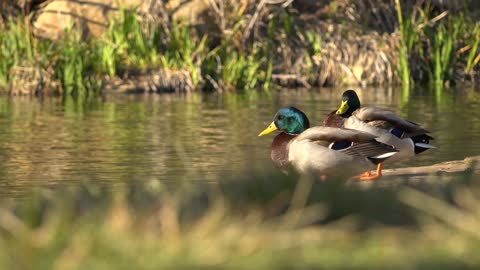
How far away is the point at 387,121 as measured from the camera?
36.7ft

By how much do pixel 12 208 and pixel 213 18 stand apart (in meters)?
20.1

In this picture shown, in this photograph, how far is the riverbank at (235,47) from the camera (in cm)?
2342

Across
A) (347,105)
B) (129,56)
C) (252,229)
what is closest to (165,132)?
(347,105)

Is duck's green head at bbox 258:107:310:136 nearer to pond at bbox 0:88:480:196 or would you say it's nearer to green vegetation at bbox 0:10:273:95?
pond at bbox 0:88:480:196

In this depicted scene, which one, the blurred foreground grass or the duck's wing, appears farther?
the duck's wing

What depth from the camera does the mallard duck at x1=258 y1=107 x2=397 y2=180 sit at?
9672mm

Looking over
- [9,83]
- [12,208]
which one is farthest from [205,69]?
[12,208]

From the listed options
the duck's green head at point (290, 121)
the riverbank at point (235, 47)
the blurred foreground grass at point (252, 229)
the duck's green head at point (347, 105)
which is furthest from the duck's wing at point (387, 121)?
the riverbank at point (235, 47)

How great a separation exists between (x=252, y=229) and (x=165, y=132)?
11593 millimetres

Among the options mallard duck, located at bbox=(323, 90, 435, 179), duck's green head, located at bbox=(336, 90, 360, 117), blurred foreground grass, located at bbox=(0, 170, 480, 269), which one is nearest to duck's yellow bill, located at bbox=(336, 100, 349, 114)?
duck's green head, located at bbox=(336, 90, 360, 117)

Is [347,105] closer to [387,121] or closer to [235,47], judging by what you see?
[387,121]

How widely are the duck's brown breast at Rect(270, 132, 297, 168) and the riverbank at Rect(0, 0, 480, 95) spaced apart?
13.0 meters

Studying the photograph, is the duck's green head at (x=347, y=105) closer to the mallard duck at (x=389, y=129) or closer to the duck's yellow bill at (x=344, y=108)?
the duck's yellow bill at (x=344, y=108)

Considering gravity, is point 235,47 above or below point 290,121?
above
